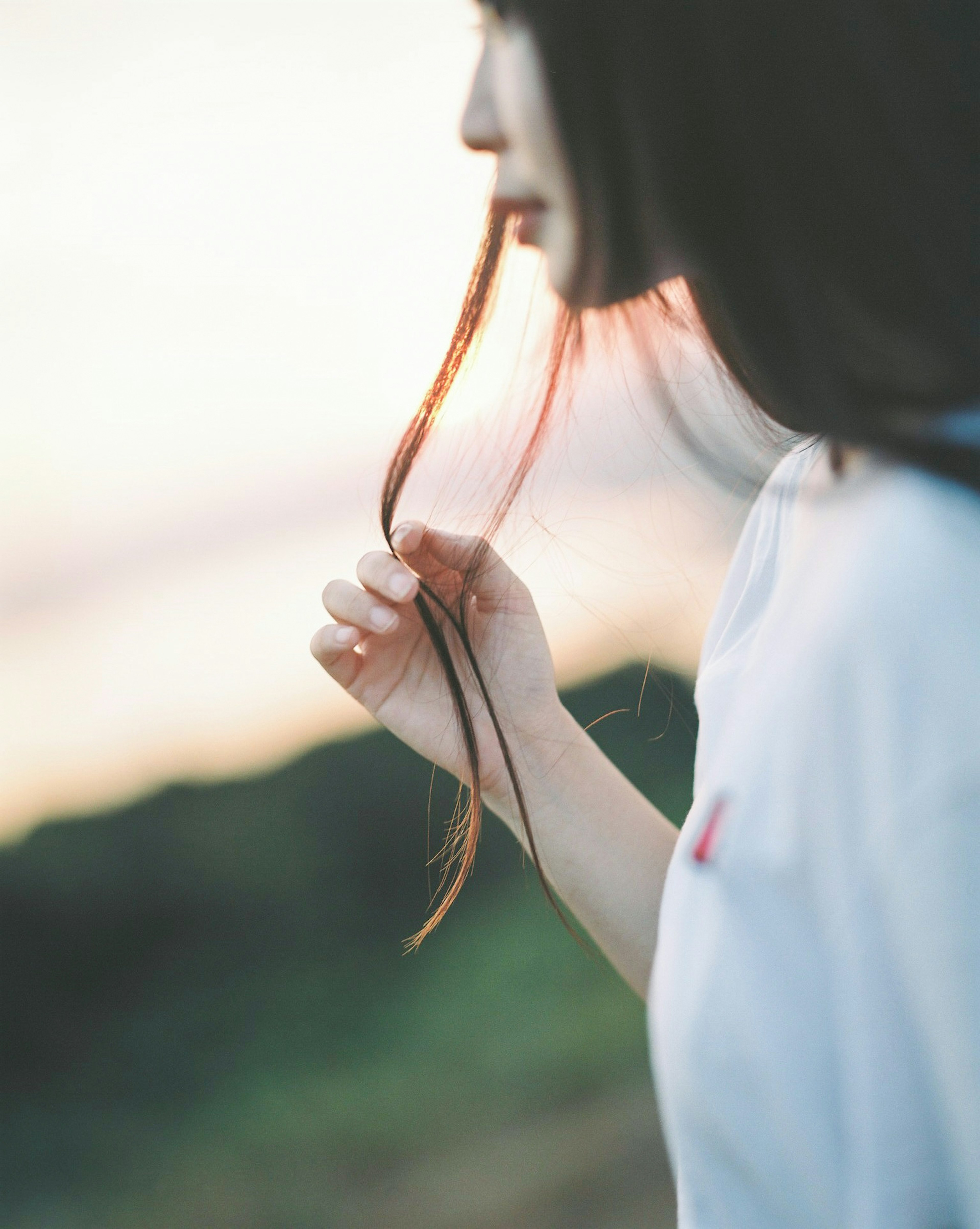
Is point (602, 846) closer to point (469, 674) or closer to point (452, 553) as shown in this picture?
point (469, 674)

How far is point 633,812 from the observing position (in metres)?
1.05

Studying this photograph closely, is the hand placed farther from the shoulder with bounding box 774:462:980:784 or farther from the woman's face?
the shoulder with bounding box 774:462:980:784

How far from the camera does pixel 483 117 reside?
76 cm

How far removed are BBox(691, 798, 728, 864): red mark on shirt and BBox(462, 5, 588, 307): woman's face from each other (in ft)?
1.33

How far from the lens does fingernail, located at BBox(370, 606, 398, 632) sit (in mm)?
984

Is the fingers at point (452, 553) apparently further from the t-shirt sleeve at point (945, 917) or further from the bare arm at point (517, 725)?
the t-shirt sleeve at point (945, 917)

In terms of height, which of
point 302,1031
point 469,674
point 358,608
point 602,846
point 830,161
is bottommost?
point 302,1031

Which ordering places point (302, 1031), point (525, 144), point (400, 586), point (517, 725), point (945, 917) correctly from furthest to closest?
point (302, 1031) < point (517, 725) < point (400, 586) < point (525, 144) < point (945, 917)

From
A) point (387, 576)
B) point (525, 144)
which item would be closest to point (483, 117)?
point (525, 144)

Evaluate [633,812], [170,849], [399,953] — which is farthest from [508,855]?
[633,812]

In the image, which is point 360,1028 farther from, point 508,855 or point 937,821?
point 937,821

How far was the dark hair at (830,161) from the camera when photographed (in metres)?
0.56

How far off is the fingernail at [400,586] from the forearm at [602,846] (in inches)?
9.8

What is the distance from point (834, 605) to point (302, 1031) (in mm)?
2909
